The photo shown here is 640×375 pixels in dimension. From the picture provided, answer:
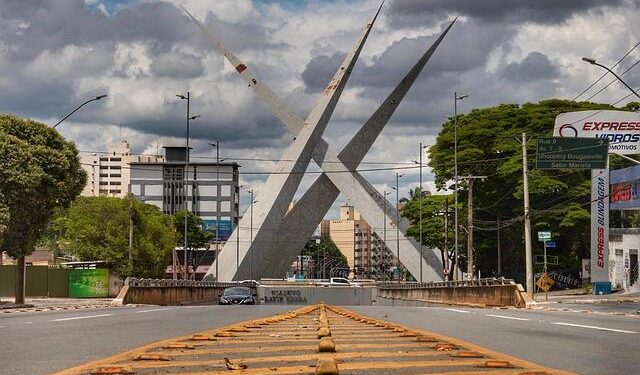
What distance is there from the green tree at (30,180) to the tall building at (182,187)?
126 m

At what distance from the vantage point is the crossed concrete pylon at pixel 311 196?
8988 centimetres

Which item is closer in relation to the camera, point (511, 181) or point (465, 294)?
point (465, 294)

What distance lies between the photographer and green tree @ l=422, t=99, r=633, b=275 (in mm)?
66688

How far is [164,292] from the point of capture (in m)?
52.2

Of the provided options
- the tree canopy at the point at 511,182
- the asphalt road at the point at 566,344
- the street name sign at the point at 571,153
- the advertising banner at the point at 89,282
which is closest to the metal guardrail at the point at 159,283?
the advertising banner at the point at 89,282

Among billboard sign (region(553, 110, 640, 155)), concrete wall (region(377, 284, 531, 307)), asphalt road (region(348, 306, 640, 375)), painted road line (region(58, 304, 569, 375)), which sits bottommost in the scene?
concrete wall (region(377, 284, 531, 307))

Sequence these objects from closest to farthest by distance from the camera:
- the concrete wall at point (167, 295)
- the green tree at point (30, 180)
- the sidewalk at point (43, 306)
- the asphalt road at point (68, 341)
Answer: the asphalt road at point (68, 341) → the sidewalk at point (43, 306) → the green tree at point (30, 180) → the concrete wall at point (167, 295)

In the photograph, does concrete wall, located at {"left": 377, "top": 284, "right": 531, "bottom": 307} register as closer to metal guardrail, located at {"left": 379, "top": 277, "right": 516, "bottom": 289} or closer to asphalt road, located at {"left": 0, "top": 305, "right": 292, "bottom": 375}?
metal guardrail, located at {"left": 379, "top": 277, "right": 516, "bottom": 289}

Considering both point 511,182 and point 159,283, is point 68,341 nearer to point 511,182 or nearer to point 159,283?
point 159,283

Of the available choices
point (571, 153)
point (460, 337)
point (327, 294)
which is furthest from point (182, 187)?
point (460, 337)

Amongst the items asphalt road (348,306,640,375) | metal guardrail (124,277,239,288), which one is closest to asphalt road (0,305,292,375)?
asphalt road (348,306,640,375)

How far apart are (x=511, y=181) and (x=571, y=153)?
24.2m

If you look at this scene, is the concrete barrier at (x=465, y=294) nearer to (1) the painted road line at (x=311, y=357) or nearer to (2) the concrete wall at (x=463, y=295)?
(2) the concrete wall at (x=463, y=295)

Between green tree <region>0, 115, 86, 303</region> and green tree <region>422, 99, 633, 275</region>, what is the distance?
3708 centimetres
